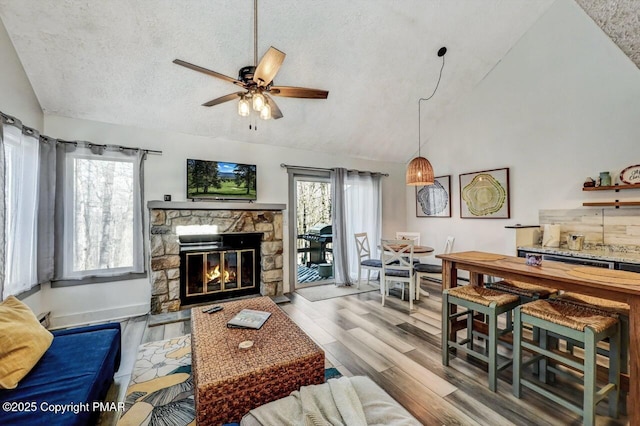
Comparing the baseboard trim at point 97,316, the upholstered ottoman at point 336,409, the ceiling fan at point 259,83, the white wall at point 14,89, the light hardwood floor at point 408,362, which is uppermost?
the white wall at point 14,89

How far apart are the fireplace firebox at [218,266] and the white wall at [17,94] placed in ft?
5.08

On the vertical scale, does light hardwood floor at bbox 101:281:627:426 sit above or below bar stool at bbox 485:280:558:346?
below

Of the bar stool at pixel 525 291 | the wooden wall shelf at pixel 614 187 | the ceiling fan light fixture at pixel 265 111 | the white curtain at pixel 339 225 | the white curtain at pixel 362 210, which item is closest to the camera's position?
the ceiling fan light fixture at pixel 265 111

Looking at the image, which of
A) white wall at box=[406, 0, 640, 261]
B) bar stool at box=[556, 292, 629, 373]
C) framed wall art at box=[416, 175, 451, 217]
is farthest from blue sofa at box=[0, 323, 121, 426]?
framed wall art at box=[416, 175, 451, 217]

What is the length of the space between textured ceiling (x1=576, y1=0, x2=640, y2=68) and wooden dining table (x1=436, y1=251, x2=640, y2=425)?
2324 mm

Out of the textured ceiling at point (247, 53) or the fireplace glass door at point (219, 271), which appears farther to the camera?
the fireplace glass door at point (219, 271)

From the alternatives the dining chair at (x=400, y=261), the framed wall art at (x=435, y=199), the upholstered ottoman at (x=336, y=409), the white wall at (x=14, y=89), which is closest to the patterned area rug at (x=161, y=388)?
the upholstered ottoman at (x=336, y=409)

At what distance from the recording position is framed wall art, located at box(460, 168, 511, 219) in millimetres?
4297

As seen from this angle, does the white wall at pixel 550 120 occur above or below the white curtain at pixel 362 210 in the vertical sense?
above

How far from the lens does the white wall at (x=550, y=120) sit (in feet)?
10.7

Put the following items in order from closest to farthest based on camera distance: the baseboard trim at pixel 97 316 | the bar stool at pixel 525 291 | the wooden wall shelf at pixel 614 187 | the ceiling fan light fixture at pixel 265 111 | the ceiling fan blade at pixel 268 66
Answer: the ceiling fan blade at pixel 268 66 < the ceiling fan light fixture at pixel 265 111 < the bar stool at pixel 525 291 < the wooden wall shelf at pixel 614 187 < the baseboard trim at pixel 97 316

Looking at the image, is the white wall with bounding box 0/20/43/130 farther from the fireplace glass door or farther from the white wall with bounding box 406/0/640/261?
the white wall with bounding box 406/0/640/261

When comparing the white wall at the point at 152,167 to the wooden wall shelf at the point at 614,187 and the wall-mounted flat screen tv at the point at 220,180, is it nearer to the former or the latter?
the wall-mounted flat screen tv at the point at 220,180

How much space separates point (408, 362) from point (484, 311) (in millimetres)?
811
